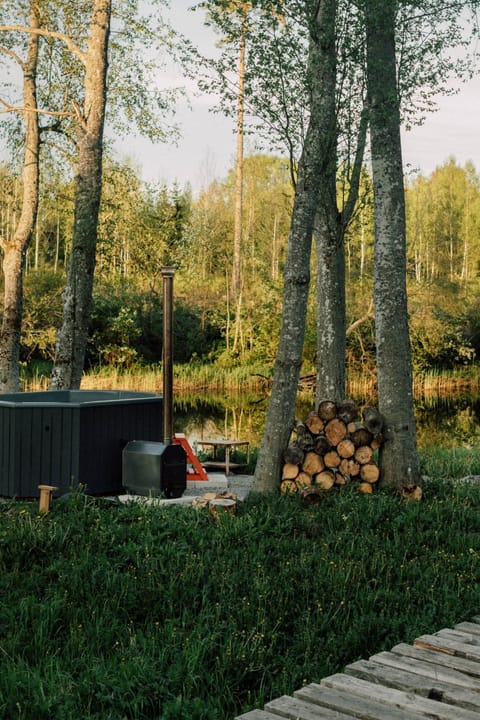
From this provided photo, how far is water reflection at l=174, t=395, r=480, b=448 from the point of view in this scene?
19312 mm

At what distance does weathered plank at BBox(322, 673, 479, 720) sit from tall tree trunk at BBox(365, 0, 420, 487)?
555cm

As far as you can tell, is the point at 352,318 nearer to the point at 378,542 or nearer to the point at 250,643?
the point at 378,542

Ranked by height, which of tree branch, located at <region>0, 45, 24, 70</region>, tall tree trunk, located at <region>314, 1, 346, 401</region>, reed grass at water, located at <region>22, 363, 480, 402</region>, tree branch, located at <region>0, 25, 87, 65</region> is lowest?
reed grass at water, located at <region>22, 363, 480, 402</region>

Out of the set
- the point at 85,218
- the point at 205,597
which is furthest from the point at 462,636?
the point at 85,218

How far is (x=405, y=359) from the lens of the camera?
30.6 feet

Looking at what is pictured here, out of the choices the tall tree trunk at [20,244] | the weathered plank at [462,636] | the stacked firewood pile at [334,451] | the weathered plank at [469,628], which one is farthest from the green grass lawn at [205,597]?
the tall tree trunk at [20,244]

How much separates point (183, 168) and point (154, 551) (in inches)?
1861

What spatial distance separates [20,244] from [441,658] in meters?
12.5

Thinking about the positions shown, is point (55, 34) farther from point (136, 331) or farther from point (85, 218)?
point (136, 331)

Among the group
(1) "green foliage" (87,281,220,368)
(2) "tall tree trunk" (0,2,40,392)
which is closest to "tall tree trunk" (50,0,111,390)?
(2) "tall tree trunk" (0,2,40,392)

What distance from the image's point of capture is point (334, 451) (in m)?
9.42

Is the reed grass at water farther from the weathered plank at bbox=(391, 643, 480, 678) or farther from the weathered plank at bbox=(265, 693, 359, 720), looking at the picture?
the weathered plank at bbox=(265, 693, 359, 720)

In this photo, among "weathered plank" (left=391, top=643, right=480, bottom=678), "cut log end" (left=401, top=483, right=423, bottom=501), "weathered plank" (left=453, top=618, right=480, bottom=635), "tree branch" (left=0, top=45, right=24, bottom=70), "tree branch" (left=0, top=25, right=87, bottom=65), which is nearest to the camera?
"weathered plank" (left=391, top=643, right=480, bottom=678)

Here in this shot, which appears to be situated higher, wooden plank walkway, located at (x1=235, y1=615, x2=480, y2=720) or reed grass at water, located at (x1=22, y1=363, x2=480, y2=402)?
reed grass at water, located at (x1=22, y1=363, x2=480, y2=402)
